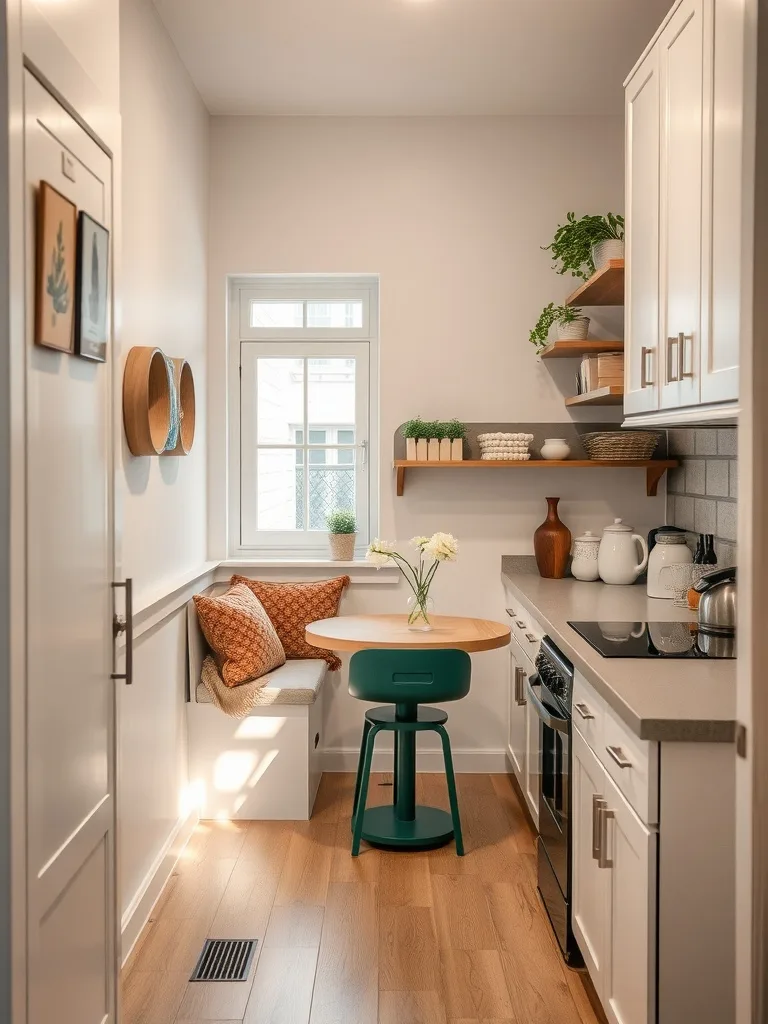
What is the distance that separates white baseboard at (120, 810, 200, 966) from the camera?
8.60ft

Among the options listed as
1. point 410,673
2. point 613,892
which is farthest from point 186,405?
point 613,892

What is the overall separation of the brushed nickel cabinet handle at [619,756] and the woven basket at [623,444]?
203cm

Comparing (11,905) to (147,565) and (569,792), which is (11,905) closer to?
(569,792)

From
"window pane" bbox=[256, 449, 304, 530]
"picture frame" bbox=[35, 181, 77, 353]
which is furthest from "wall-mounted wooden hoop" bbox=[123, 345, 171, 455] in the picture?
"window pane" bbox=[256, 449, 304, 530]

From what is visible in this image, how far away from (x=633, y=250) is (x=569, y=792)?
161 cm

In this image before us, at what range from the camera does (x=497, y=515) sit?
418 cm

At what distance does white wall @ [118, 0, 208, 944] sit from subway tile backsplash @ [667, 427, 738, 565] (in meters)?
1.94

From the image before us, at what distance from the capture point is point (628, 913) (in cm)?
191

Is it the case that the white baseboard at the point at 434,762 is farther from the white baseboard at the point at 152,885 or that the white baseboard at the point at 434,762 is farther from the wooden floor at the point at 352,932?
the white baseboard at the point at 152,885

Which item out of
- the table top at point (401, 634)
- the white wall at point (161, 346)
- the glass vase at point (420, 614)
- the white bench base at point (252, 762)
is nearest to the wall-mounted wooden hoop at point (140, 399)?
the white wall at point (161, 346)

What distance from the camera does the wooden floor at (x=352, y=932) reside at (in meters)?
2.35

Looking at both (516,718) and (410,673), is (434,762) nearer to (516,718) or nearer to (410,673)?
(516,718)

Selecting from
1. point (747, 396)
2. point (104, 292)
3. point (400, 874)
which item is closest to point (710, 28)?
point (747, 396)

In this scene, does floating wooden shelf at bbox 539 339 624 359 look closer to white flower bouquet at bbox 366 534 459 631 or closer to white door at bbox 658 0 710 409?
white flower bouquet at bbox 366 534 459 631
